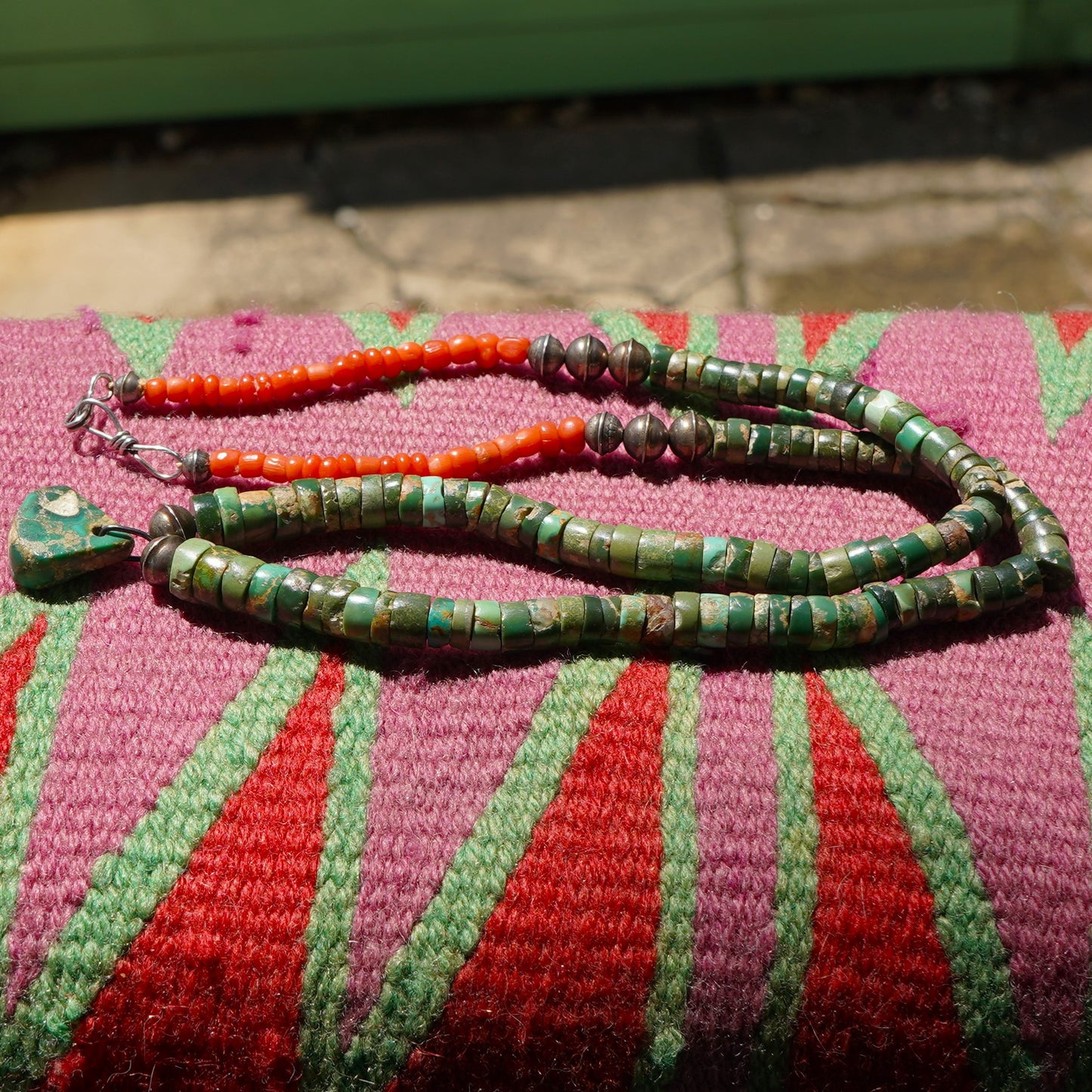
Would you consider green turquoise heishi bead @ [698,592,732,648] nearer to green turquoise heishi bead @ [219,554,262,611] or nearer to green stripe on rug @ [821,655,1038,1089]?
green stripe on rug @ [821,655,1038,1089]

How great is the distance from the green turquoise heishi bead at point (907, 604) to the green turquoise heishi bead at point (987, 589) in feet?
0.16

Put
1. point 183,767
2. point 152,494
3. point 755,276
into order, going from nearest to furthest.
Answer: point 183,767
point 152,494
point 755,276

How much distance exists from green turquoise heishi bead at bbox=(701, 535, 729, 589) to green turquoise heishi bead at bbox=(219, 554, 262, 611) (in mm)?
337

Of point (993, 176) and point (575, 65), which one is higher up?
point (575, 65)

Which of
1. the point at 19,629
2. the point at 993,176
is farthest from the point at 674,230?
the point at 19,629

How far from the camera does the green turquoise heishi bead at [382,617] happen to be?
83cm

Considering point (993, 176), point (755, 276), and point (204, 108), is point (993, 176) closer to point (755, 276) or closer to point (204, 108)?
point (755, 276)

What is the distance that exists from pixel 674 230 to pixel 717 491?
119 centimetres

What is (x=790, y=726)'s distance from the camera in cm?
83

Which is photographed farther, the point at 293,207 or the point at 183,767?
the point at 293,207

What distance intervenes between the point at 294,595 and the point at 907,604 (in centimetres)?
46

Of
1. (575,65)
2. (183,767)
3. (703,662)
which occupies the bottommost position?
(183,767)

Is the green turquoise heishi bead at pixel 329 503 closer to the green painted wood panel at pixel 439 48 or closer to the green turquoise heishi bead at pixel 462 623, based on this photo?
the green turquoise heishi bead at pixel 462 623

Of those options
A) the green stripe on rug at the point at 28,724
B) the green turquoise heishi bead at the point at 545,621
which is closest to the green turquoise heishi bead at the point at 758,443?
the green turquoise heishi bead at the point at 545,621
